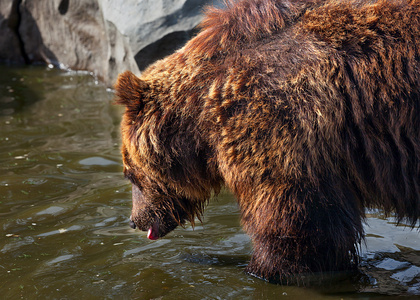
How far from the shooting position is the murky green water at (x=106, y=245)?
3.80 metres

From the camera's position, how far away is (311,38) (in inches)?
141

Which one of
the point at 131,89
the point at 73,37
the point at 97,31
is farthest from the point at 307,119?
the point at 73,37

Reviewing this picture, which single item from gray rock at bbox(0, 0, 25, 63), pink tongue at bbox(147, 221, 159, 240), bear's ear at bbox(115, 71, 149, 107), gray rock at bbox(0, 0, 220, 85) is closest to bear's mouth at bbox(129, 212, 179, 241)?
pink tongue at bbox(147, 221, 159, 240)

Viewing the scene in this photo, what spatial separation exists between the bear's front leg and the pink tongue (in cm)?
96

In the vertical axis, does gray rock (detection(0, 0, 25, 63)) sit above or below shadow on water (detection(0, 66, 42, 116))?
above

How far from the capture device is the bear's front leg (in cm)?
347

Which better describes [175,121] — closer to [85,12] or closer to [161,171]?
[161,171]

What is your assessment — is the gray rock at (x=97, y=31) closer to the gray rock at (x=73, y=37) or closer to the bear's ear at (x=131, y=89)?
the gray rock at (x=73, y=37)

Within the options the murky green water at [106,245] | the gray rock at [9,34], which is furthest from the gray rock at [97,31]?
the murky green water at [106,245]

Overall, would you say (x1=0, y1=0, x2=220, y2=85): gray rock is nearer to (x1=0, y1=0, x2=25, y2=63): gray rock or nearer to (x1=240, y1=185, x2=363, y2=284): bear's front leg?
(x1=0, y1=0, x2=25, y2=63): gray rock

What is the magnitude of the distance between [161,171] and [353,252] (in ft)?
4.97

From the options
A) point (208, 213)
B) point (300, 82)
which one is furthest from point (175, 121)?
point (208, 213)

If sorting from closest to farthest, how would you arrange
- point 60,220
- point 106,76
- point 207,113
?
point 207,113 → point 60,220 → point 106,76

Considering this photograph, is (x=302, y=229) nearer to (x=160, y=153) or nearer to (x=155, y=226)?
(x=160, y=153)
